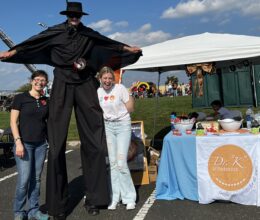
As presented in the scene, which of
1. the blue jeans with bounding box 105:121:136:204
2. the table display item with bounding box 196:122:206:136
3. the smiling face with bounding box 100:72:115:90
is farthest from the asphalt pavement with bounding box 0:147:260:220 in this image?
the smiling face with bounding box 100:72:115:90

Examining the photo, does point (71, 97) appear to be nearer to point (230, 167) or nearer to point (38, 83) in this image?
point (38, 83)

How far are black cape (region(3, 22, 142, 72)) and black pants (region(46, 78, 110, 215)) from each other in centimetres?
26

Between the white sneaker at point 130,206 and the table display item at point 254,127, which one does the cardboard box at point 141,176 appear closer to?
the white sneaker at point 130,206

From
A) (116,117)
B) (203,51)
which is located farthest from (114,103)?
(203,51)

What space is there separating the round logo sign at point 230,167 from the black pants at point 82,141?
144 centimetres

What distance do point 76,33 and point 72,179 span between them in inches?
123

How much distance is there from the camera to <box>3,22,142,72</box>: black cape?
15.0 ft

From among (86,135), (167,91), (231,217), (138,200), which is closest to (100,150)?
(86,135)

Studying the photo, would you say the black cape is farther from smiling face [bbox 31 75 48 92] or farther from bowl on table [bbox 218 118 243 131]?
bowl on table [bbox 218 118 243 131]

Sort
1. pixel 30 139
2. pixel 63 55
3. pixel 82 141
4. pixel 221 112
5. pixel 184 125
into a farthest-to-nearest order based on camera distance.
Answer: pixel 221 112 < pixel 184 125 < pixel 82 141 < pixel 63 55 < pixel 30 139

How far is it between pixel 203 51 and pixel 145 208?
2.78m

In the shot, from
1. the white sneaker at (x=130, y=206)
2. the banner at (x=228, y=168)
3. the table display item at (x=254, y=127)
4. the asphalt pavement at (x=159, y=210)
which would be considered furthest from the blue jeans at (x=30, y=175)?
the table display item at (x=254, y=127)

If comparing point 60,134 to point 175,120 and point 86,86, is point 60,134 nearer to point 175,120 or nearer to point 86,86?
point 86,86

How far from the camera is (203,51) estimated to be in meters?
6.20
